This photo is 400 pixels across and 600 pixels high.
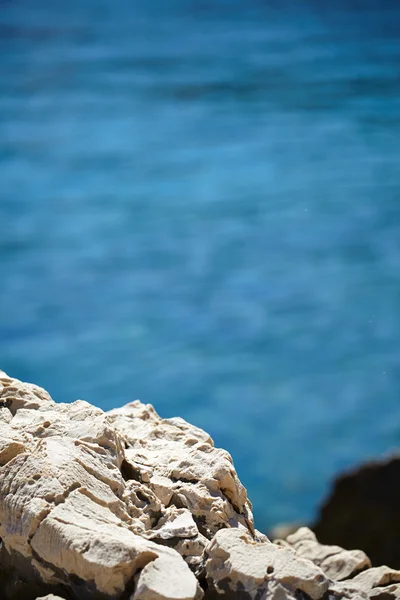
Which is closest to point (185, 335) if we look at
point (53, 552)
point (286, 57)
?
point (286, 57)

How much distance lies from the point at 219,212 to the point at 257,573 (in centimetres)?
517

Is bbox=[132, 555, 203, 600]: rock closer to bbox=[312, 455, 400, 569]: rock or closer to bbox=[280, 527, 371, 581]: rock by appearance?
bbox=[280, 527, 371, 581]: rock

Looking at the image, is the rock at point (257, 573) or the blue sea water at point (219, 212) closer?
the rock at point (257, 573)

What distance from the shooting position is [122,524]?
5.21ft

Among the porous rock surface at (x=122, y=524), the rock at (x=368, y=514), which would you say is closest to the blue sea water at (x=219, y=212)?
the rock at (x=368, y=514)

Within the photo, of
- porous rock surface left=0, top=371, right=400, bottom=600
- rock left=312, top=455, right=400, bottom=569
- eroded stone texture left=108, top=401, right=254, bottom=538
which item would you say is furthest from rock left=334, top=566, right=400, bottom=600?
rock left=312, top=455, right=400, bottom=569

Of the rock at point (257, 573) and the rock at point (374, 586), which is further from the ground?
the rock at point (374, 586)

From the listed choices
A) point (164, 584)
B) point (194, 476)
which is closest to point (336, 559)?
point (194, 476)

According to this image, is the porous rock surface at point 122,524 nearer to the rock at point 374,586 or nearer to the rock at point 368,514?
the rock at point 374,586

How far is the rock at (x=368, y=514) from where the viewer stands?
3980 mm

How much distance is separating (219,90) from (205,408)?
3.11m

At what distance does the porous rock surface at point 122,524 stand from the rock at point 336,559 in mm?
298

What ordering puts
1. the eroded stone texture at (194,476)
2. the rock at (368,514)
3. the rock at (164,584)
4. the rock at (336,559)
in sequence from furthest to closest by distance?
the rock at (368,514) < the rock at (336,559) < the eroded stone texture at (194,476) < the rock at (164,584)

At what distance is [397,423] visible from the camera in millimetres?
5461
